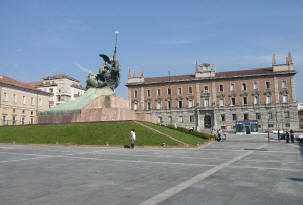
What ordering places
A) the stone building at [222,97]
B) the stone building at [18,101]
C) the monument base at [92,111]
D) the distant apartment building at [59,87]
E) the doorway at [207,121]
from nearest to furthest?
the monument base at [92,111]
the stone building at [18,101]
the stone building at [222,97]
the doorway at [207,121]
the distant apartment building at [59,87]

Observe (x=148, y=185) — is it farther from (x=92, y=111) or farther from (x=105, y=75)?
(x=105, y=75)

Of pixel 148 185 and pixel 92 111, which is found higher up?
pixel 92 111

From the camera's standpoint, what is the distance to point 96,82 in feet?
88.9

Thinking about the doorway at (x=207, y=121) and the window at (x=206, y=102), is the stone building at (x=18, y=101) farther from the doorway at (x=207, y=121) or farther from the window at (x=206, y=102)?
the doorway at (x=207, y=121)

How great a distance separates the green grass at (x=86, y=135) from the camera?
19.6 metres

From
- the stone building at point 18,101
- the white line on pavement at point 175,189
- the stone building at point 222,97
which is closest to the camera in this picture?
the white line on pavement at point 175,189

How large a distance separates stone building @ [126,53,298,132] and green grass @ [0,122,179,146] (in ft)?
139

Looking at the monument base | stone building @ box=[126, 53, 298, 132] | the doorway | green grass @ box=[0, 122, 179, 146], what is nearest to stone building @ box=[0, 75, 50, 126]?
stone building @ box=[126, 53, 298, 132]

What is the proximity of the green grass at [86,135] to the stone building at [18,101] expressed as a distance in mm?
27955

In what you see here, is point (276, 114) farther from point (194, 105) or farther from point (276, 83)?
point (194, 105)

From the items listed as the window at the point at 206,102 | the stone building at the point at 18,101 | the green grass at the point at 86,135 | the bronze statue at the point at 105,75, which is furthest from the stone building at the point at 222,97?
the green grass at the point at 86,135

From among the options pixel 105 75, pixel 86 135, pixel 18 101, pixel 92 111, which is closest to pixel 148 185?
pixel 86 135

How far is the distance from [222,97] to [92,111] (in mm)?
48353

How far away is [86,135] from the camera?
67.4ft
